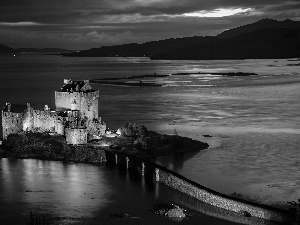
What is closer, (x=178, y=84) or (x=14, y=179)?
(x=14, y=179)

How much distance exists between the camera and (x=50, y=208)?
31.8 meters

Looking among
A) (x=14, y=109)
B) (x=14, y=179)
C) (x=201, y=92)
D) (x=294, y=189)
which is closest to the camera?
(x=294, y=189)

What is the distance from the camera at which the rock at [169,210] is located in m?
30.3

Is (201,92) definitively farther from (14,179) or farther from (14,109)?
(14,179)

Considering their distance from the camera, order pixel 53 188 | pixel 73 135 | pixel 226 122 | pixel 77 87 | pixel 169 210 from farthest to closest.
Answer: pixel 226 122, pixel 77 87, pixel 73 135, pixel 53 188, pixel 169 210

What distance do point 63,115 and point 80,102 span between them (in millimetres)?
2097

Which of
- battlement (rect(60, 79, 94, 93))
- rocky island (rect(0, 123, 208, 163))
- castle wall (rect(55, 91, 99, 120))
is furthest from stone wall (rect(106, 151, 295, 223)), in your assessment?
battlement (rect(60, 79, 94, 93))

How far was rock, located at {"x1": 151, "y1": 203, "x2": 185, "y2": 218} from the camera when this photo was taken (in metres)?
30.3

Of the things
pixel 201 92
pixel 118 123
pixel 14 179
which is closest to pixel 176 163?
pixel 14 179

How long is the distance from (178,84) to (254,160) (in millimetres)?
76093

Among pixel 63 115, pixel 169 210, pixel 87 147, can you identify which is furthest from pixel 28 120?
pixel 169 210

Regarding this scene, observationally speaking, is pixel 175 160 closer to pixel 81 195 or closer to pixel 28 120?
pixel 81 195

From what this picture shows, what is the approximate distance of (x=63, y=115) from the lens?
1802 inches

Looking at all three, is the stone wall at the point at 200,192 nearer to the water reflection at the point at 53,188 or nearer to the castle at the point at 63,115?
the water reflection at the point at 53,188
